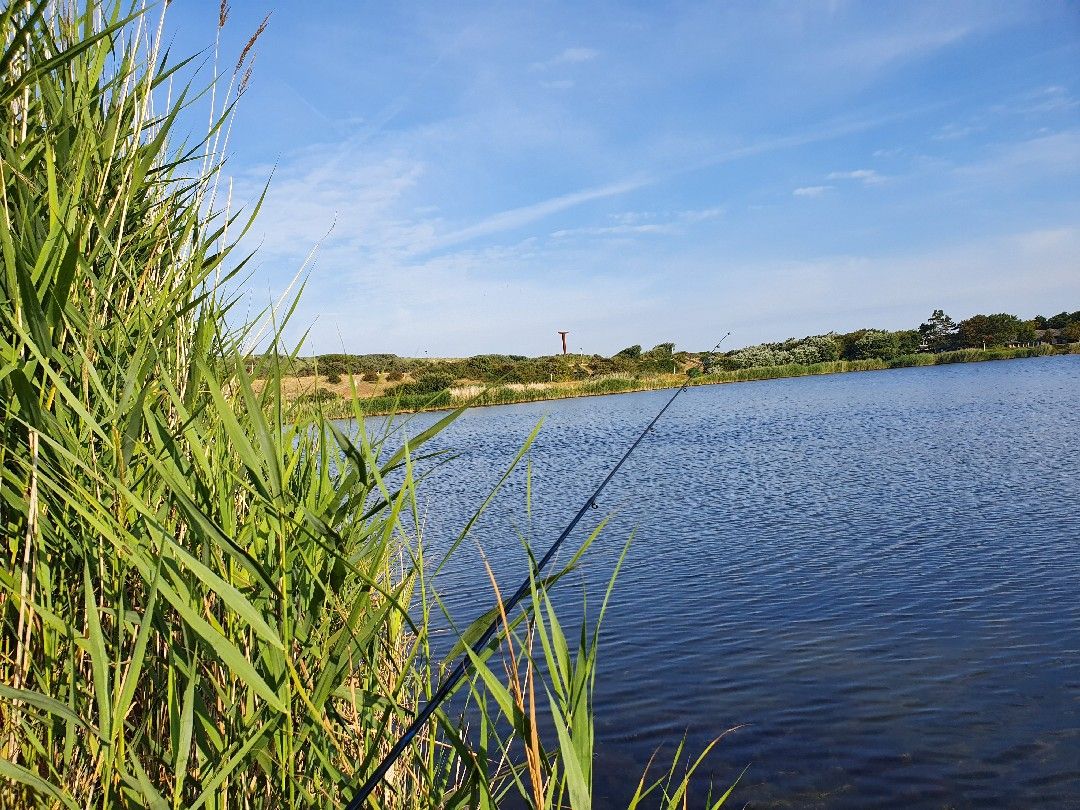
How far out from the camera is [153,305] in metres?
2.38

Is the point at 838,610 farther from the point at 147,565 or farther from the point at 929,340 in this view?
the point at 929,340

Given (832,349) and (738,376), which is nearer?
(738,376)

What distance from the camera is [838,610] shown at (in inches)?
300

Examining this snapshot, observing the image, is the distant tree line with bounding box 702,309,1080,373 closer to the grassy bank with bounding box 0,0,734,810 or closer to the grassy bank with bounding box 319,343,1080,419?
the grassy bank with bounding box 319,343,1080,419

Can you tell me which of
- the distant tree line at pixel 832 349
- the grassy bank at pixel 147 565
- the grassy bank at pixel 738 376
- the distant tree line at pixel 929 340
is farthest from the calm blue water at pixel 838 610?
the distant tree line at pixel 929 340

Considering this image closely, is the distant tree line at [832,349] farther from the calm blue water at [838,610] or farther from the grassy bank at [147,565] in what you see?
the grassy bank at [147,565]

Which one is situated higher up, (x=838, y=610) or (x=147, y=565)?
(x=147, y=565)

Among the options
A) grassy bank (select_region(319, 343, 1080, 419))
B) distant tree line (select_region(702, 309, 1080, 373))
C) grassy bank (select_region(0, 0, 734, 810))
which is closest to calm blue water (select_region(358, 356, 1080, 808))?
grassy bank (select_region(0, 0, 734, 810))

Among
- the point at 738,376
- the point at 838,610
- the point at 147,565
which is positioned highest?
the point at 147,565

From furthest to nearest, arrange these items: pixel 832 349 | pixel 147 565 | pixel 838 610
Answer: pixel 832 349
pixel 838 610
pixel 147 565

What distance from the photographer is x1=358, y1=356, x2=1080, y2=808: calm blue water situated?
16.2ft

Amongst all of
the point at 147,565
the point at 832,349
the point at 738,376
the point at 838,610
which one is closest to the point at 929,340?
the point at 832,349

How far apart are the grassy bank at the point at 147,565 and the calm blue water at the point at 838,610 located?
29.3 inches

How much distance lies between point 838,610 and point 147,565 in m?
7.06
